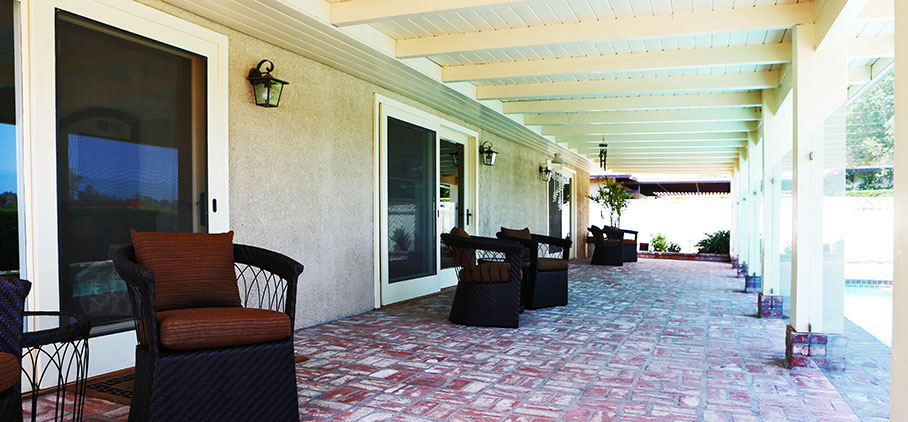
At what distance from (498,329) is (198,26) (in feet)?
10.6

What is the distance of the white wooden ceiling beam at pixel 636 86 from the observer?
19.3 ft

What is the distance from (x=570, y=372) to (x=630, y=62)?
Result: 3091mm

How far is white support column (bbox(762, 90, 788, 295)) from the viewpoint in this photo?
583 cm

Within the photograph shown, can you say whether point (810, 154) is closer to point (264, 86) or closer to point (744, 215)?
point (264, 86)

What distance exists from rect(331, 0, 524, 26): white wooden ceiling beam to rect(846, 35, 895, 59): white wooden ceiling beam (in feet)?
8.50

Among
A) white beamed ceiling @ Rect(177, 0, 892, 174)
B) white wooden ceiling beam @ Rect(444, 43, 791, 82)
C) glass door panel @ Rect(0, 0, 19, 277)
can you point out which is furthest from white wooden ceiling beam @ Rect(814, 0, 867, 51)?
glass door panel @ Rect(0, 0, 19, 277)

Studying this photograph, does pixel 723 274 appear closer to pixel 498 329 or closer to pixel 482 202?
pixel 482 202

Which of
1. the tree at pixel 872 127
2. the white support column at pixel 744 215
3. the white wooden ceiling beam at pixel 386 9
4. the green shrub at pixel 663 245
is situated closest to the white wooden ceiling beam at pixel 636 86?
the tree at pixel 872 127

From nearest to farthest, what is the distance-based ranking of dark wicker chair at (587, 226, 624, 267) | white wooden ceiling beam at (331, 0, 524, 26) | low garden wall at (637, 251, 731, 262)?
1. white wooden ceiling beam at (331, 0, 524, 26)
2. dark wicker chair at (587, 226, 624, 267)
3. low garden wall at (637, 251, 731, 262)

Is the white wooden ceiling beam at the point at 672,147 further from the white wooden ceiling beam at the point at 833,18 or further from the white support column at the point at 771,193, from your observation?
the white wooden ceiling beam at the point at 833,18

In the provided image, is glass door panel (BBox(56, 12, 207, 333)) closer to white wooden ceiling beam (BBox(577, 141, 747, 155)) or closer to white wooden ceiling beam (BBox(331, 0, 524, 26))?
white wooden ceiling beam (BBox(331, 0, 524, 26))

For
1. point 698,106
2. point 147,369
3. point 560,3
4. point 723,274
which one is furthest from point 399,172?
point 723,274

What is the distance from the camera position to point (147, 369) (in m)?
2.28

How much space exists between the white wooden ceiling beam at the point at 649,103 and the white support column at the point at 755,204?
45.4 inches
